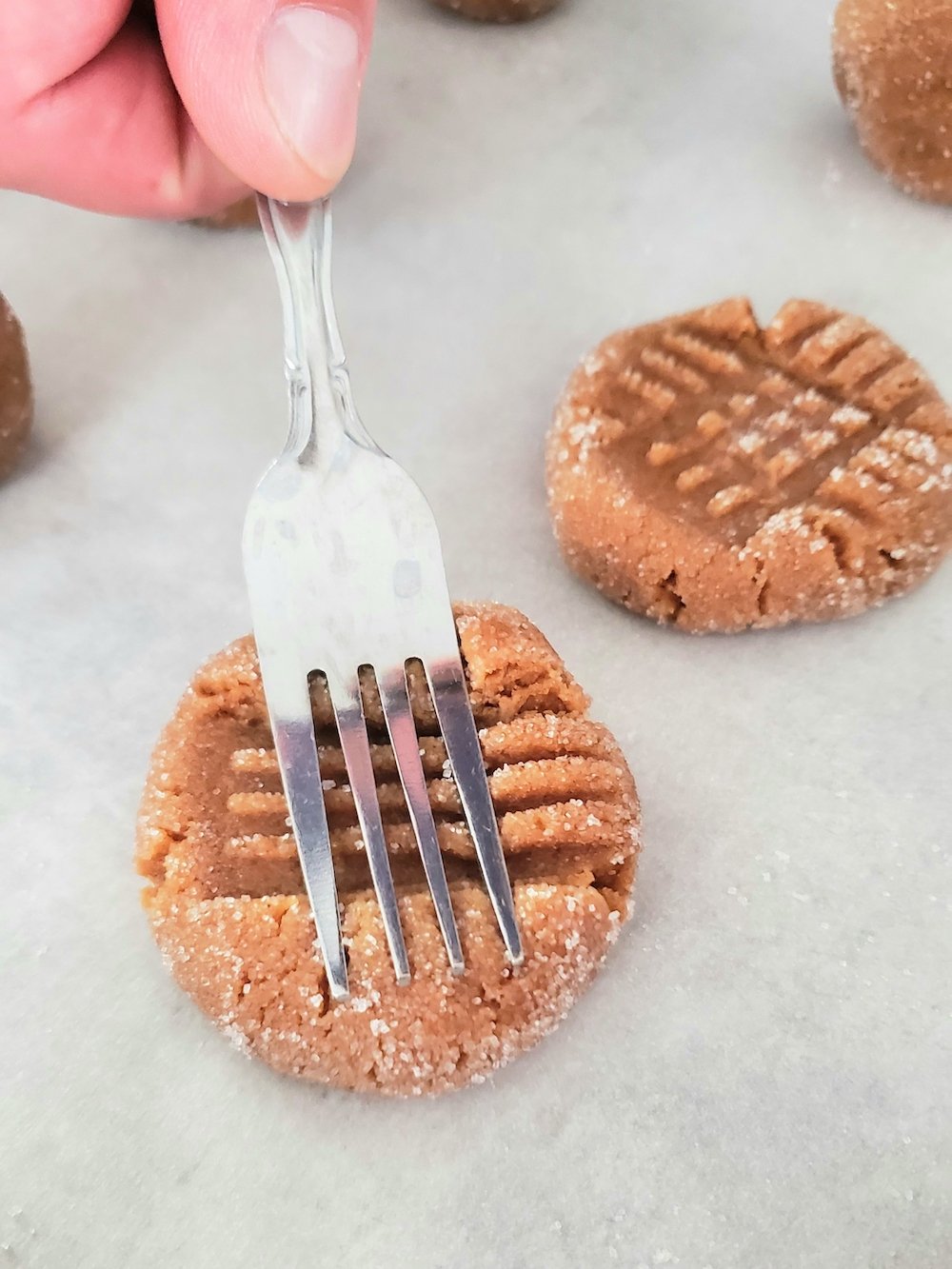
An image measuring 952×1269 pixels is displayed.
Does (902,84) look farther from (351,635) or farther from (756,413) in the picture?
(351,635)

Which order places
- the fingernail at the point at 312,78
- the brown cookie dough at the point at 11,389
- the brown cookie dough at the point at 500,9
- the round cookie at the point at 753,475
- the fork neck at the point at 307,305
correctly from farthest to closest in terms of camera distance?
the brown cookie dough at the point at 500,9 < the brown cookie dough at the point at 11,389 < the round cookie at the point at 753,475 < the fork neck at the point at 307,305 < the fingernail at the point at 312,78

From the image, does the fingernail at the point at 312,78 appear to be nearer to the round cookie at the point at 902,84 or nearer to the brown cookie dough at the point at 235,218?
the brown cookie dough at the point at 235,218

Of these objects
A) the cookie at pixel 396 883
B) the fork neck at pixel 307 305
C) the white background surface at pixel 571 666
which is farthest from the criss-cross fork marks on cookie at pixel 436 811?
the fork neck at pixel 307 305

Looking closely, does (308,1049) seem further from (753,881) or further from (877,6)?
(877,6)

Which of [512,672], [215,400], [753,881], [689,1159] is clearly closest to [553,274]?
[215,400]

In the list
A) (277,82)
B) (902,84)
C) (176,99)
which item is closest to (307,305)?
(277,82)
